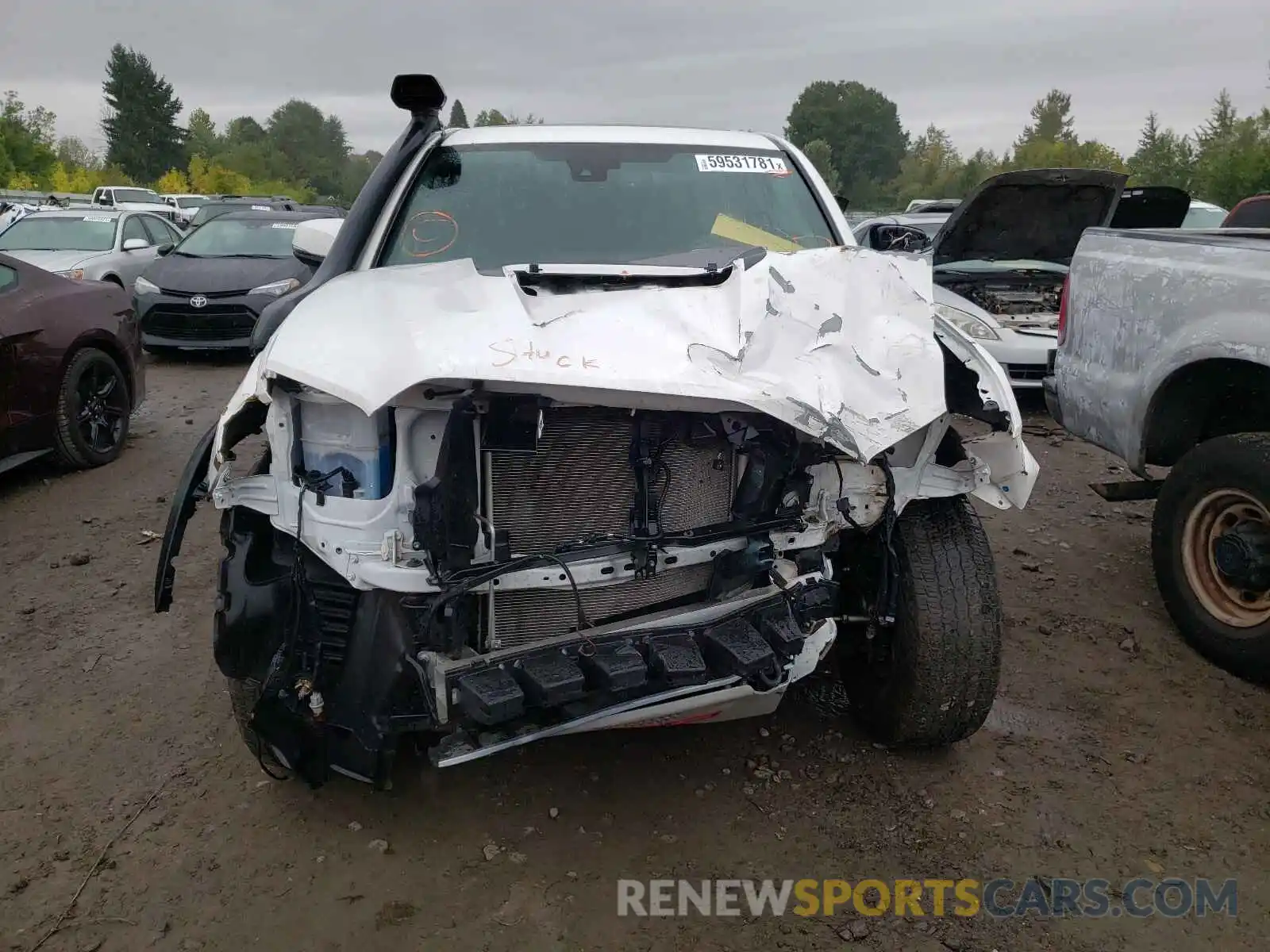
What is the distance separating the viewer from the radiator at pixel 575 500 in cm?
238

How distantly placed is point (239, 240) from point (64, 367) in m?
5.27

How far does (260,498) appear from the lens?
2514 mm

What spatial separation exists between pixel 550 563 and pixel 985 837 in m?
1.49

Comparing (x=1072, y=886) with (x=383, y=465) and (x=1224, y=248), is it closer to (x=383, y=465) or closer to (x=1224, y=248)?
(x=383, y=465)

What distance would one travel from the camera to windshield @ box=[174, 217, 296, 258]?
1038 cm

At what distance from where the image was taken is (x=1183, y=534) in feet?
12.3

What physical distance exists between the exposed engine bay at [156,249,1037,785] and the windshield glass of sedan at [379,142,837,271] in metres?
0.64

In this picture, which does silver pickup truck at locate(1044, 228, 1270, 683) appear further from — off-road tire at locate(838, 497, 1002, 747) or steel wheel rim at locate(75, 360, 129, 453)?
steel wheel rim at locate(75, 360, 129, 453)

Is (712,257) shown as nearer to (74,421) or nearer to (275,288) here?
(74,421)

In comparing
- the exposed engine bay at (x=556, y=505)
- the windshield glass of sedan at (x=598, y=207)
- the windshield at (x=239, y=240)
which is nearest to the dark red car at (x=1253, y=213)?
the windshield glass of sedan at (x=598, y=207)

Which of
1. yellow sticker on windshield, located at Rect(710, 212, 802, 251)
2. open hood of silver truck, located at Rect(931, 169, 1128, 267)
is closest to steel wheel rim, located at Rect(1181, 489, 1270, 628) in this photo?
yellow sticker on windshield, located at Rect(710, 212, 802, 251)

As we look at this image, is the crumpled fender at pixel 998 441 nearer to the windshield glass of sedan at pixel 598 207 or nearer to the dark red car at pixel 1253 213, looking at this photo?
the windshield glass of sedan at pixel 598 207

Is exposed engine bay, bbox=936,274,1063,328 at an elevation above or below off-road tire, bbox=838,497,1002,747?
above

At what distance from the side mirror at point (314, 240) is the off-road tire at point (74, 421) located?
123 inches
